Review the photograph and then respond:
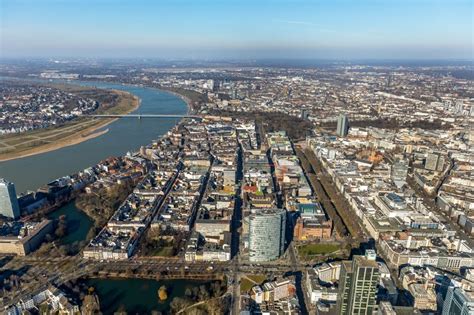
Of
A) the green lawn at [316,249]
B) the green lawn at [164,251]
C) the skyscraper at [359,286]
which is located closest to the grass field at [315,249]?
the green lawn at [316,249]

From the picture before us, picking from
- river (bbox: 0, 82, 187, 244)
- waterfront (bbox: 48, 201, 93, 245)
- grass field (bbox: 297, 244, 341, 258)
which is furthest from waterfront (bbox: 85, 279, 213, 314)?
grass field (bbox: 297, 244, 341, 258)

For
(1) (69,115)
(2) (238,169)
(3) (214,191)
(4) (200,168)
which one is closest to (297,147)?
(2) (238,169)

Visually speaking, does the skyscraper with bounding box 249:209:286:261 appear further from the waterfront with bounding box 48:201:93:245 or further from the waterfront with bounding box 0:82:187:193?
the waterfront with bounding box 0:82:187:193

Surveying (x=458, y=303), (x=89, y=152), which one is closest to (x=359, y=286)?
(x=458, y=303)

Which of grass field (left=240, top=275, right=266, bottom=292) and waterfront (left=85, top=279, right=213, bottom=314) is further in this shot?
grass field (left=240, top=275, right=266, bottom=292)

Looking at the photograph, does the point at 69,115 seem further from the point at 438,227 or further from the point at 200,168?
the point at 438,227

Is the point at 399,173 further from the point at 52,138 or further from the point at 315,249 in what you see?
the point at 52,138
